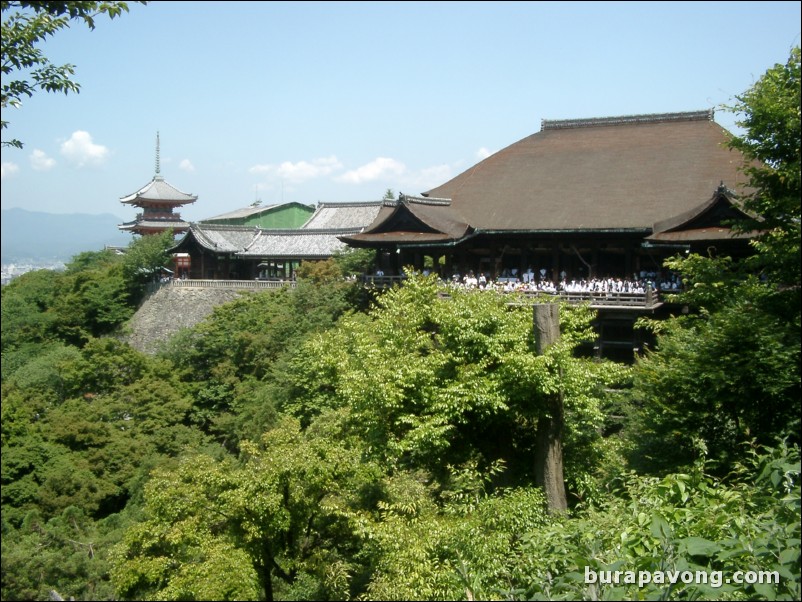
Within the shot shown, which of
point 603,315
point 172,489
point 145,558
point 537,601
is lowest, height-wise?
point 145,558

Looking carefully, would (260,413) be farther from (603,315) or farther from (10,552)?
(603,315)

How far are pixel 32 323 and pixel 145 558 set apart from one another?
2046 cm

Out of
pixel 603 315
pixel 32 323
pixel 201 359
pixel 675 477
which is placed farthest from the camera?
pixel 32 323

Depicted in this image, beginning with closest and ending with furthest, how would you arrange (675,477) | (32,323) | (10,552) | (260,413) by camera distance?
1. (675,477)
2. (10,552)
3. (260,413)
4. (32,323)

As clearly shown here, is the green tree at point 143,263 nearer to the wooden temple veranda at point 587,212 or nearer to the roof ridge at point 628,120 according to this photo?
the wooden temple veranda at point 587,212

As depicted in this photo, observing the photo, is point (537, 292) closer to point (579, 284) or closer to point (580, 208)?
point (579, 284)

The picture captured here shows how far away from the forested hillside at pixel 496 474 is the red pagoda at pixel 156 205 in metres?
27.7

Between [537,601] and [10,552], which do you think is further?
[10,552]

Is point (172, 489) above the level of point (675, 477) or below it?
below

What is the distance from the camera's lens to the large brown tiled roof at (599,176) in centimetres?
2152

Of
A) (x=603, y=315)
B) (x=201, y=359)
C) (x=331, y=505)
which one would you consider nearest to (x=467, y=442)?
(x=331, y=505)

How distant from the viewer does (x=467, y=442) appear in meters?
12.1

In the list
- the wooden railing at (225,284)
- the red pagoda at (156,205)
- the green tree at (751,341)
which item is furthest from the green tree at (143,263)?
the green tree at (751,341)

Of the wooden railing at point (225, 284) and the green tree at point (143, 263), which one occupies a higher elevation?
the green tree at point (143, 263)
